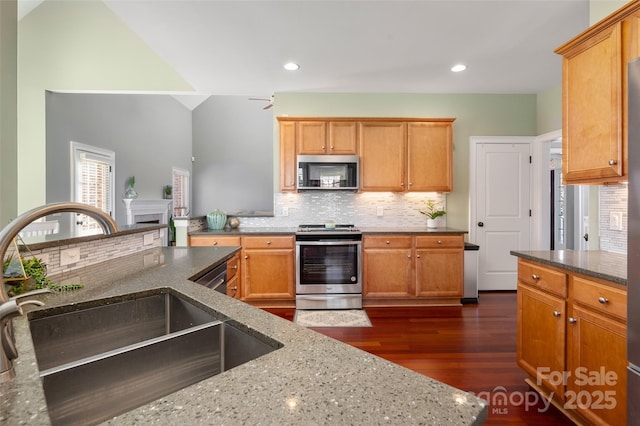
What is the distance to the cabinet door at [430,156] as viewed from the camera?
12.5 feet

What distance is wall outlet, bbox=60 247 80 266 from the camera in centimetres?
137

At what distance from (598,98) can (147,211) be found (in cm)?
600

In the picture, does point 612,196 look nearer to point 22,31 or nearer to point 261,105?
point 22,31

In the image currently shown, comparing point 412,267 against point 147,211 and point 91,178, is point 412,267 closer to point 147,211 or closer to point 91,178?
point 91,178

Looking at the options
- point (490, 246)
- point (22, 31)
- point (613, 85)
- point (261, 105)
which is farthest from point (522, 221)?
point (22, 31)

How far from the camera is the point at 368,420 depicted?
45 cm

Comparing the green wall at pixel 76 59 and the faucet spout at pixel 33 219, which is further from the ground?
the green wall at pixel 76 59

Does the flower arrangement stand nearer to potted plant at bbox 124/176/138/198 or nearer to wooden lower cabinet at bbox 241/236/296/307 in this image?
wooden lower cabinet at bbox 241/236/296/307

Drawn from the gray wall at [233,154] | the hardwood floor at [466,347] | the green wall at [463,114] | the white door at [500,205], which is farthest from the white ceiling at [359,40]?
the gray wall at [233,154]

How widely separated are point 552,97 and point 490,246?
198 cm

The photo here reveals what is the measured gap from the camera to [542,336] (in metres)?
1.82

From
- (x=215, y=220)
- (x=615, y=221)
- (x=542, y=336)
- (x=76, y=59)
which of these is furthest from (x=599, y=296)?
(x=76, y=59)

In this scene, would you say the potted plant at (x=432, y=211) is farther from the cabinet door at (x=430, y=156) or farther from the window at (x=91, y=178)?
the window at (x=91, y=178)

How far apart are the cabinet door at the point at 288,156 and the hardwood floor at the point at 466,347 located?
151 centimetres
